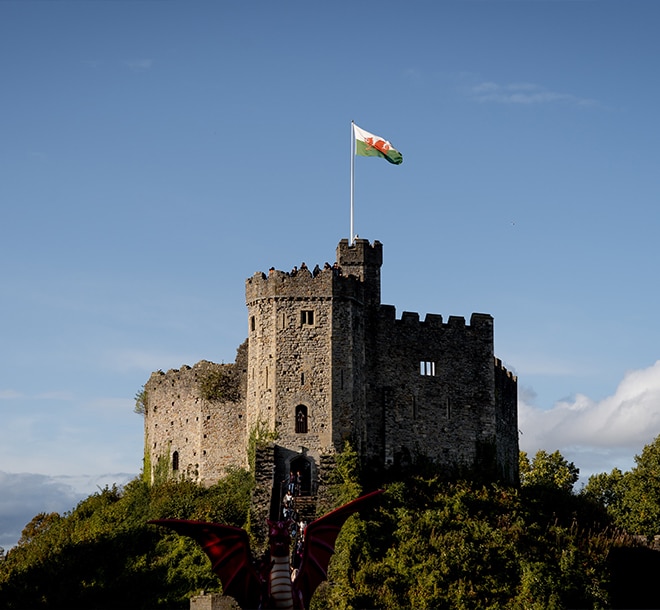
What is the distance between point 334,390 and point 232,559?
2403 cm

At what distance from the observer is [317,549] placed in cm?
3206

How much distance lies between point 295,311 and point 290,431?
504 cm

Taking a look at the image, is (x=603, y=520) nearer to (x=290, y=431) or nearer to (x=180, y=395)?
(x=290, y=431)

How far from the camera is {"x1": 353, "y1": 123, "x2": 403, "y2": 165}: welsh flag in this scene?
5841cm

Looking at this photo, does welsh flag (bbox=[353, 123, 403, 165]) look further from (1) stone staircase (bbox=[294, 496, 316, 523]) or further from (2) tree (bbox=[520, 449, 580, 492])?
(2) tree (bbox=[520, 449, 580, 492])

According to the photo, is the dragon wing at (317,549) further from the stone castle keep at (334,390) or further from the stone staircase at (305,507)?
the stone castle keep at (334,390)

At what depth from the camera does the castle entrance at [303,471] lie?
53.7 m

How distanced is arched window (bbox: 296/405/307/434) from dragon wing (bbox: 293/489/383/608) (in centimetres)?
2179

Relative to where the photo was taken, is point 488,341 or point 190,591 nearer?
point 190,591

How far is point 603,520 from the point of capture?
57.1m

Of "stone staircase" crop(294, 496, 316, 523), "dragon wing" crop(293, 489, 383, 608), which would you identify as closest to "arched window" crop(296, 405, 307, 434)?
"stone staircase" crop(294, 496, 316, 523)

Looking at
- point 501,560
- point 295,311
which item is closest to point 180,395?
point 295,311

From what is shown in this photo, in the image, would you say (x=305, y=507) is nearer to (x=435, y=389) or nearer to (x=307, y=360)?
(x=307, y=360)

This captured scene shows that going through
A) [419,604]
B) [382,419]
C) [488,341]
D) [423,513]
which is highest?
[488,341]
